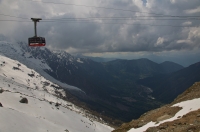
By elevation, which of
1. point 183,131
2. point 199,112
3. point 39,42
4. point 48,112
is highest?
point 48,112

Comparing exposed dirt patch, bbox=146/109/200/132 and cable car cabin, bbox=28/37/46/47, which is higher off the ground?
cable car cabin, bbox=28/37/46/47

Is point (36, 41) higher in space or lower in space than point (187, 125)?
higher

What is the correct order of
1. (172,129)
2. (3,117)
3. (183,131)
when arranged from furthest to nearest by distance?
(3,117)
(172,129)
(183,131)

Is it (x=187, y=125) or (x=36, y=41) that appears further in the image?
(x=36, y=41)

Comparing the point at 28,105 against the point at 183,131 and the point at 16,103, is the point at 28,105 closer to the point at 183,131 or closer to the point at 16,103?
the point at 16,103

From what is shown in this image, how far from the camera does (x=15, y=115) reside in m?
60.3

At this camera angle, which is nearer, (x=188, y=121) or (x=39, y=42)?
(x=188, y=121)

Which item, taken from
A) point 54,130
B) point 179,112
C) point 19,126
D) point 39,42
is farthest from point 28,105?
point 179,112

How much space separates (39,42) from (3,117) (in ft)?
85.9

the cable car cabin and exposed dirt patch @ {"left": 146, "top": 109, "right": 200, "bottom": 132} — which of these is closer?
exposed dirt patch @ {"left": 146, "top": 109, "right": 200, "bottom": 132}

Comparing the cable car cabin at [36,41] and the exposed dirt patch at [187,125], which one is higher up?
the cable car cabin at [36,41]

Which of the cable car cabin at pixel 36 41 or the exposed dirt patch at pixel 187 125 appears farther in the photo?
the cable car cabin at pixel 36 41

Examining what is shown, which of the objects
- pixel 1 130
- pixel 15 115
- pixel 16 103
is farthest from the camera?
pixel 16 103

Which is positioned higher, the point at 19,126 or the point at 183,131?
the point at 19,126
